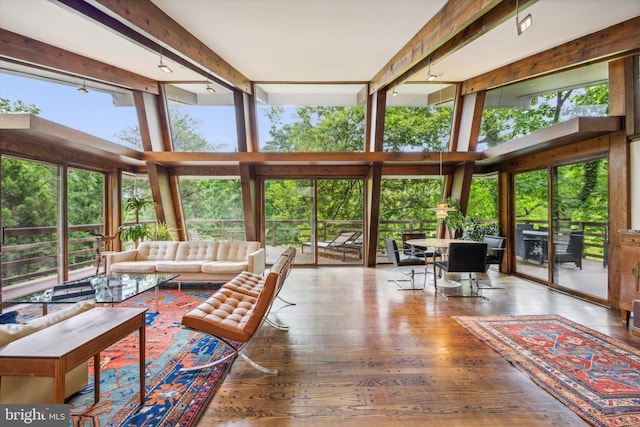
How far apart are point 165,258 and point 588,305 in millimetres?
6598

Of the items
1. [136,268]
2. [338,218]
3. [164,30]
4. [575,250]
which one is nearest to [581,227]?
[575,250]

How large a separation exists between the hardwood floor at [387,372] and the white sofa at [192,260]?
4.08 ft

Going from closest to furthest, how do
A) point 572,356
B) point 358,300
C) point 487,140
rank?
point 572,356 < point 358,300 < point 487,140

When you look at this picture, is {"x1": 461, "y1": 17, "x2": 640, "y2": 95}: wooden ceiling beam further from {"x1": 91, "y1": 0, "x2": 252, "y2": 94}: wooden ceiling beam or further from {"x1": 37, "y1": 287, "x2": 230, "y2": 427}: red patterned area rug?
{"x1": 37, "y1": 287, "x2": 230, "y2": 427}: red patterned area rug

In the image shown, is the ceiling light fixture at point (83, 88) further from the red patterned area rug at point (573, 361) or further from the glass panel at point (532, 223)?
the glass panel at point (532, 223)

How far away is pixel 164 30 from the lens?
10.6 feet

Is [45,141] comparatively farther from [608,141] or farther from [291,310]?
[608,141]

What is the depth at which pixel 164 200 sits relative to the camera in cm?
603

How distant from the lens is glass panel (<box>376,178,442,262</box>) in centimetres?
656

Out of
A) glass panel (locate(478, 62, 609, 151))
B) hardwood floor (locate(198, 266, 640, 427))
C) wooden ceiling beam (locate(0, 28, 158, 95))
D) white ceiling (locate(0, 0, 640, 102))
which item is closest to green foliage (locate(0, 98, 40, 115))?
wooden ceiling beam (locate(0, 28, 158, 95))

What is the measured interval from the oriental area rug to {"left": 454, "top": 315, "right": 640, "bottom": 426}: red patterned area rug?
99.3 inches

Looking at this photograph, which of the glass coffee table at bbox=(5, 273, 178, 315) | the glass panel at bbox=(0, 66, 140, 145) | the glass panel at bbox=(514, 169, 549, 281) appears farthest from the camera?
the glass panel at bbox=(514, 169, 549, 281)

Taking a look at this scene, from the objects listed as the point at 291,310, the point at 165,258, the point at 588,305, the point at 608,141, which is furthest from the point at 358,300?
the point at 608,141

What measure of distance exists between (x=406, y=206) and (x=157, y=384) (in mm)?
5658
